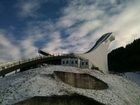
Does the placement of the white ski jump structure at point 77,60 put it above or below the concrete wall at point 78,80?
above

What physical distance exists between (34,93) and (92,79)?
1045cm

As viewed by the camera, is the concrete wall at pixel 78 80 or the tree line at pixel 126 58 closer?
the concrete wall at pixel 78 80

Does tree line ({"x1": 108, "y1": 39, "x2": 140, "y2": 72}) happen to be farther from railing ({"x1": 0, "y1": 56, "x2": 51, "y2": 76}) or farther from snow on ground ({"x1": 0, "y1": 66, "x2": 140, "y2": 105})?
snow on ground ({"x1": 0, "y1": 66, "x2": 140, "y2": 105})

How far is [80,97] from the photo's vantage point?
84.4ft

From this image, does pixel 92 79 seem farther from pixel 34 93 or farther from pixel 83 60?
pixel 83 60

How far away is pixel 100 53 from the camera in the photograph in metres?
67.6

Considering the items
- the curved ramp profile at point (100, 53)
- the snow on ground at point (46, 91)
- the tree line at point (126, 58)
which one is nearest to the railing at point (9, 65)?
the snow on ground at point (46, 91)

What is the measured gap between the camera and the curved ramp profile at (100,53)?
63125mm

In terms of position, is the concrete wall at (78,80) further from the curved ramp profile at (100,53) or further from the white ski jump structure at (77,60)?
the curved ramp profile at (100,53)

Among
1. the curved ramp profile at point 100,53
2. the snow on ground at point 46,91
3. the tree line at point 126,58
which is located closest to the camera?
the snow on ground at point 46,91

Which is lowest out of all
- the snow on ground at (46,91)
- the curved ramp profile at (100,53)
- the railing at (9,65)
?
the snow on ground at (46,91)

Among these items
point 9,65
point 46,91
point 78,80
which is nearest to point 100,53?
point 9,65

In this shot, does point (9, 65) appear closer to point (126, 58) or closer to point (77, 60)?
point (77, 60)

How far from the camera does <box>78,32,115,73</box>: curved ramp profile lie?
63125 mm
